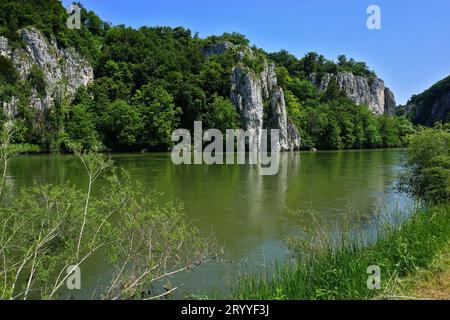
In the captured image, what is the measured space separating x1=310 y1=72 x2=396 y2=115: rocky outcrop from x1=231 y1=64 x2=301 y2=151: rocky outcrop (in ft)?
133

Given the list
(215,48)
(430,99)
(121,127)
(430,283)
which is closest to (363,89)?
(430,99)

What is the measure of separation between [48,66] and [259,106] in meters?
35.9

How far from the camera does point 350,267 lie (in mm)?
7328

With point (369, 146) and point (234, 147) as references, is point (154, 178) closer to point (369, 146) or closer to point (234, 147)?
point (234, 147)

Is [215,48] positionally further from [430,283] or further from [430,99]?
[430,283]

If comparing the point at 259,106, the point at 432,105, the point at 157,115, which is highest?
the point at 432,105

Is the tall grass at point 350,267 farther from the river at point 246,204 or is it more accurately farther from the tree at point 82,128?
the tree at point 82,128

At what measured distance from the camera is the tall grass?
6.71 meters

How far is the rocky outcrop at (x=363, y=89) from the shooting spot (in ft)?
398

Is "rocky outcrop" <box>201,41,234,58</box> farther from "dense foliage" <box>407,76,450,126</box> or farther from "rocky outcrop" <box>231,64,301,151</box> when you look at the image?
"dense foliage" <box>407,76,450,126</box>

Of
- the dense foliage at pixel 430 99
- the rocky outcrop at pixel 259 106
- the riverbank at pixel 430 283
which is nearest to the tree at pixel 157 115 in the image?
the rocky outcrop at pixel 259 106

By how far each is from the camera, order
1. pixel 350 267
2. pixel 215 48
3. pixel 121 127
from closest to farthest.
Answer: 1. pixel 350 267
2. pixel 121 127
3. pixel 215 48

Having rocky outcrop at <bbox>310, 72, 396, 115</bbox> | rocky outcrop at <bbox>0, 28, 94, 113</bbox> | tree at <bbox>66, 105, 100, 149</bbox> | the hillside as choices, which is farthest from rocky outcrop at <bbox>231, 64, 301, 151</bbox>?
the hillside
